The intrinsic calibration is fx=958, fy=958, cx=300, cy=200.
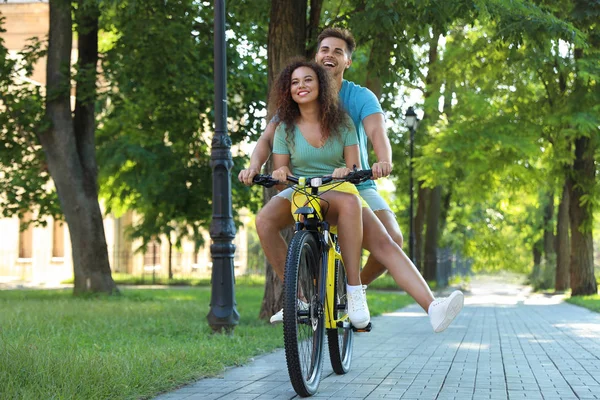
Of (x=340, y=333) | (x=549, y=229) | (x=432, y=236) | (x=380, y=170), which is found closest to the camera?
(x=380, y=170)

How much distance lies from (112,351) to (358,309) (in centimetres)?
246

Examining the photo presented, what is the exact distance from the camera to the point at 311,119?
20.2ft

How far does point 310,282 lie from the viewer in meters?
5.88

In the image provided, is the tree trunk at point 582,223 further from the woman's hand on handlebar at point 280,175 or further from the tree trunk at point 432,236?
the woman's hand on handlebar at point 280,175

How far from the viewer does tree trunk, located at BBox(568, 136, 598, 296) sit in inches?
1024

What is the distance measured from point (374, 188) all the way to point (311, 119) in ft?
2.57

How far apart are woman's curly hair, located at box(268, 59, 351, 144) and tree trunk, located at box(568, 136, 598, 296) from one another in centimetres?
2103

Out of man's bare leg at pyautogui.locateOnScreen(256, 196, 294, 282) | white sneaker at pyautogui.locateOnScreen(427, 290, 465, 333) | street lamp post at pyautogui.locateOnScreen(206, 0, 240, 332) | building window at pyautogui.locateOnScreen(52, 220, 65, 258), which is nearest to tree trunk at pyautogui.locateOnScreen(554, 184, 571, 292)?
building window at pyautogui.locateOnScreen(52, 220, 65, 258)

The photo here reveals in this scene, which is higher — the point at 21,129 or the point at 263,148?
the point at 21,129

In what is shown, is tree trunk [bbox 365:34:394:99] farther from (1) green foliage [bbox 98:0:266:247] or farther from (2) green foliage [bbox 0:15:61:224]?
(2) green foliage [bbox 0:15:61:224]

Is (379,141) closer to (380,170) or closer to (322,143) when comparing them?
(322,143)

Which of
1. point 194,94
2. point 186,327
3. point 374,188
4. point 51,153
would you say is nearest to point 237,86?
point 194,94

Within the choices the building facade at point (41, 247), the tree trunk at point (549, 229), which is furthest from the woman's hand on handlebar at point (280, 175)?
the tree trunk at point (549, 229)

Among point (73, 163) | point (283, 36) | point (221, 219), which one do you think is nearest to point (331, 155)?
point (221, 219)
